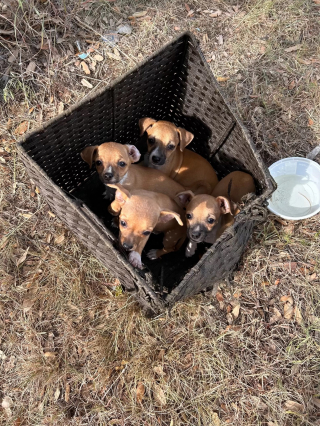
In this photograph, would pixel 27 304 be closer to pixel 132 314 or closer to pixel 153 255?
pixel 132 314

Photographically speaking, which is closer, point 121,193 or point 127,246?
point 127,246

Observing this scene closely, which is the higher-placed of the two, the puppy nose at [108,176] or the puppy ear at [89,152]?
the puppy ear at [89,152]

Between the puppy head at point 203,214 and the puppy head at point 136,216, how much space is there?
300mm

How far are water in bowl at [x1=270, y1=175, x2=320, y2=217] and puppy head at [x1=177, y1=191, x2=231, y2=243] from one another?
1.18 meters

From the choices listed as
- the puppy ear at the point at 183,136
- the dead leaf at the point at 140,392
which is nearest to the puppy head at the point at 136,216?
the puppy ear at the point at 183,136

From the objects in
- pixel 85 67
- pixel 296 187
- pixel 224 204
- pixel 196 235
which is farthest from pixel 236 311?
pixel 85 67

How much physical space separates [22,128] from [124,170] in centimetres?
210

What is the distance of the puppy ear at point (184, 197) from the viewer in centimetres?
399

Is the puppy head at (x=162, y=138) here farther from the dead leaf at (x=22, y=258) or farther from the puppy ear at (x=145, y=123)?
the dead leaf at (x=22, y=258)

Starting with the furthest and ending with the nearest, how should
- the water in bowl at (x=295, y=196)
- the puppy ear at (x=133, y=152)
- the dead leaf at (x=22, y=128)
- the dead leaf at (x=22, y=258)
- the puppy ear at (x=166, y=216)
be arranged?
the dead leaf at (x=22, y=128), the water in bowl at (x=295, y=196), the dead leaf at (x=22, y=258), the puppy ear at (x=133, y=152), the puppy ear at (x=166, y=216)

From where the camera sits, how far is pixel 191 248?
14.1ft

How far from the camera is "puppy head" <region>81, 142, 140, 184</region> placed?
3.91 metres

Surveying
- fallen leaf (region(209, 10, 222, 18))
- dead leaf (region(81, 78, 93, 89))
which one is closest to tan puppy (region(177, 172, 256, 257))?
dead leaf (region(81, 78, 93, 89))

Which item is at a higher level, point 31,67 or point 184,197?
point 31,67
